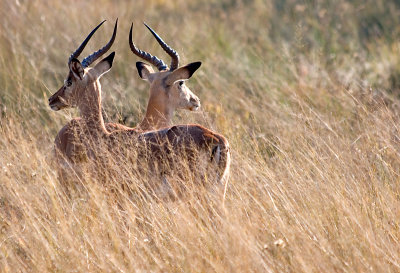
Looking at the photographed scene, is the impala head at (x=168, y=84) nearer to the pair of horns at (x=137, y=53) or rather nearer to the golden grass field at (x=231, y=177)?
the pair of horns at (x=137, y=53)

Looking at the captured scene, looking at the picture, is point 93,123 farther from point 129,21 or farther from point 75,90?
point 129,21

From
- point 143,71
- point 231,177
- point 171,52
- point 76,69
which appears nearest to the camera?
point 231,177

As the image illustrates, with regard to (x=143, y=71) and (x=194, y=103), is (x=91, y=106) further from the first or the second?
(x=194, y=103)

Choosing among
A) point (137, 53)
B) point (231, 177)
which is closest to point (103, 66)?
point (137, 53)

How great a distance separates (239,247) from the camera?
142 inches

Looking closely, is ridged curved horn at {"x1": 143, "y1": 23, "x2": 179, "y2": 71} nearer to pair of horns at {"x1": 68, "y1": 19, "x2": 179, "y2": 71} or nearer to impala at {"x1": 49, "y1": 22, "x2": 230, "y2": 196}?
pair of horns at {"x1": 68, "y1": 19, "x2": 179, "y2": 71}

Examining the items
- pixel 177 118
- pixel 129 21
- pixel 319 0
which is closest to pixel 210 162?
pixel 177 118

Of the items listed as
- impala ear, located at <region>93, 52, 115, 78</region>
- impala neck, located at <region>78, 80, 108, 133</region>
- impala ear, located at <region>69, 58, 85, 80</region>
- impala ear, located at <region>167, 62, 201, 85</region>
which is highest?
impala ear, located at <region>69, 58, 85, 80</region>

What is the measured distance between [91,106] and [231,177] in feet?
5.04

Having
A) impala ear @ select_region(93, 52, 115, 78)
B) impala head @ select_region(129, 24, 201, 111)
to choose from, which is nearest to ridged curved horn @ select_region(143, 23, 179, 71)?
impala head @ select_region(129, 24, 201, 111)

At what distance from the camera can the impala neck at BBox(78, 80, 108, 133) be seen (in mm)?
5895

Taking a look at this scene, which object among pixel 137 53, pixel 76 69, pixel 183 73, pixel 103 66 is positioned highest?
pixel 76 69

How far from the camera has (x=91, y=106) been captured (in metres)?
6.07

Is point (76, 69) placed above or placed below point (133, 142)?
above
